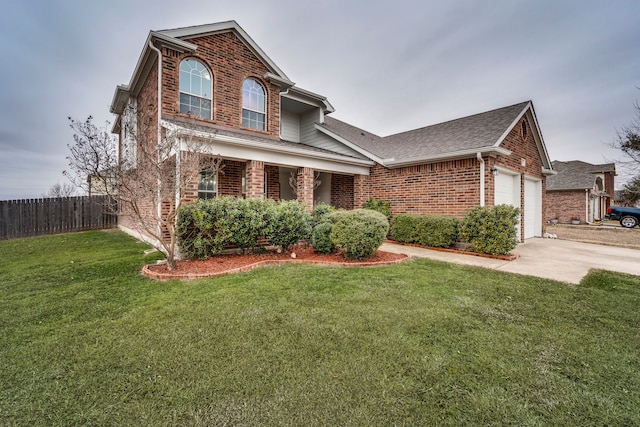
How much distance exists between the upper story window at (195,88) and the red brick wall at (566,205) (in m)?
26.8

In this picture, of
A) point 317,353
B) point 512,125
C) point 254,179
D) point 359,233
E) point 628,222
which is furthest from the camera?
point 628,222

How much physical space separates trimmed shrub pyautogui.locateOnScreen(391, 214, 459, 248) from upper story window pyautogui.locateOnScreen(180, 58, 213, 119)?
752cm

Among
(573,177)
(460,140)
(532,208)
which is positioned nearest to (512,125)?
(460,140)

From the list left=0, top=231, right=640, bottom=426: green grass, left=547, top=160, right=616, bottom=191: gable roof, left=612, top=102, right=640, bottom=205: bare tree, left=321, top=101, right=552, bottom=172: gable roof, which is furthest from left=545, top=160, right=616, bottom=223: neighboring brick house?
left=0, top=231, right=640, bottom=426: green grass

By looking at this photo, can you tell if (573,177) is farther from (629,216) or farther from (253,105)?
(253,105)

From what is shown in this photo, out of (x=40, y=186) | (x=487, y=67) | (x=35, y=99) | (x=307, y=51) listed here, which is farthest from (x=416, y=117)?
(x=40, y=186)

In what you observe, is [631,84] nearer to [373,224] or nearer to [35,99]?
[373,224]

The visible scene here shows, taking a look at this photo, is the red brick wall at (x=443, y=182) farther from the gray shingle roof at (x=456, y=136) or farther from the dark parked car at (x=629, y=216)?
the dark parked car at (x=629, y=216)

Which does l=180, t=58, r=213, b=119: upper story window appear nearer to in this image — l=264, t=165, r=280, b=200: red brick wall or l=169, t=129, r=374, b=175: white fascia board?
l=169, t=129, r=374, b=175: white fascia board

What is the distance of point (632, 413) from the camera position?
1.81 m

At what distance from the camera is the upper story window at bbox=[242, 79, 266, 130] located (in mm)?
9844

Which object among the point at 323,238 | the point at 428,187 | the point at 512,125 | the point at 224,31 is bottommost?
the point at 323,238

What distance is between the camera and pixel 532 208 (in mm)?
11773

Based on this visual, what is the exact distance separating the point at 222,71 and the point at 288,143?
10.7ft
